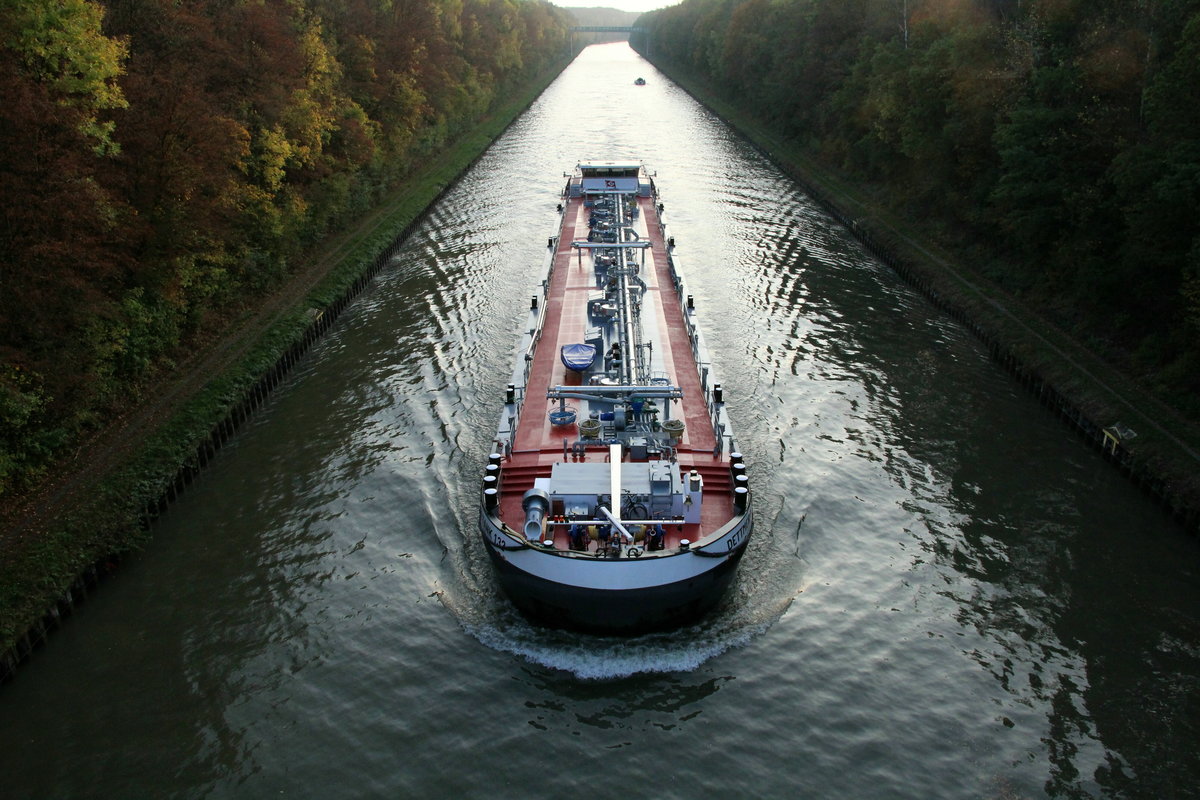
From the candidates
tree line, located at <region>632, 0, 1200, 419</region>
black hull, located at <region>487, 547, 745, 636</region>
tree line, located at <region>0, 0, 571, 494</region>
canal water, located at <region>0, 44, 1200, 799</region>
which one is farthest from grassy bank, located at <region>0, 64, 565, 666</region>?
tree line, located at <region>632, 0, 1200, 419</region>

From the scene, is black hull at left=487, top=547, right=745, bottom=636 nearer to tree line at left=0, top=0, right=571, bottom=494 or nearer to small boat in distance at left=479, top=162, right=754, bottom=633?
small boat in distance at left=479, top=162, right=754, bottom=633

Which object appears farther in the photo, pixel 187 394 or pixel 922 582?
pixel 187 394

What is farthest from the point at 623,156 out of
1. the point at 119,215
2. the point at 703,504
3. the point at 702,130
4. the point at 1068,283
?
the point at 703,504

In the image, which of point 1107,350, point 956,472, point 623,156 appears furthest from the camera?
point 623,156

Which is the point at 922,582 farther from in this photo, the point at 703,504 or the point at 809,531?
the point at 703,504

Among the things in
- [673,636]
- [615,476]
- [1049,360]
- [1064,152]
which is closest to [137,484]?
[615,476]

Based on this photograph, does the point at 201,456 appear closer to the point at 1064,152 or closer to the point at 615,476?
the point at 615,476

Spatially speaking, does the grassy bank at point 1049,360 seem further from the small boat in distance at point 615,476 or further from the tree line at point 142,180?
the tree line at point 142,180
